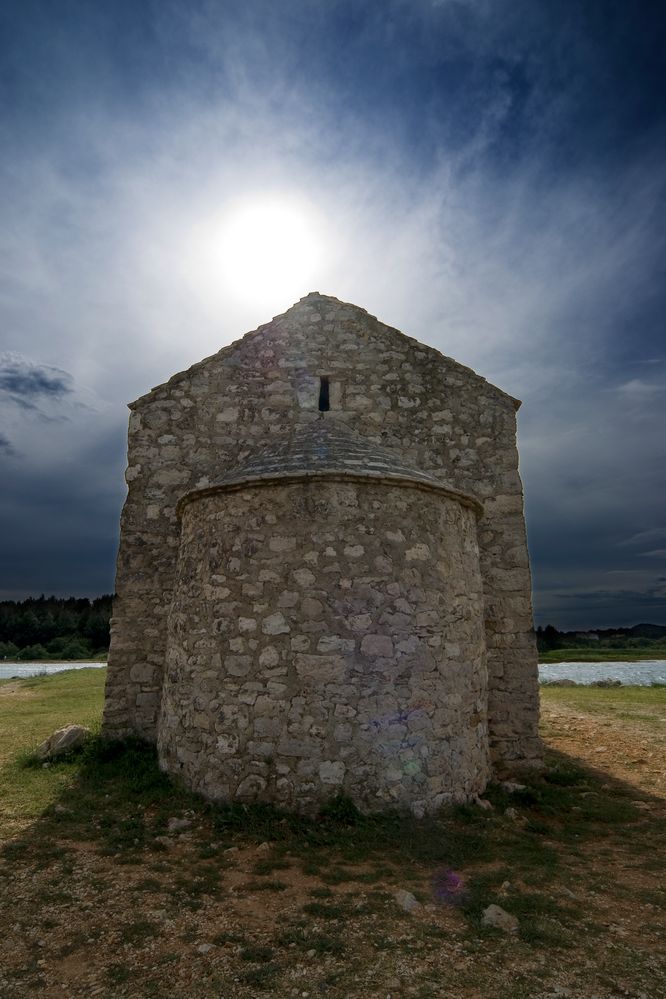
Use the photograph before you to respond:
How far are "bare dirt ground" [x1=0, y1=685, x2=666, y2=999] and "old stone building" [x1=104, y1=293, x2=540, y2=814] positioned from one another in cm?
83

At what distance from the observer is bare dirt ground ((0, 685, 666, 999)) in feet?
11.4

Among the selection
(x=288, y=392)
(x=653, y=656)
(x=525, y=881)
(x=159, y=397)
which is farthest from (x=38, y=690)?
(x=653, y=656)

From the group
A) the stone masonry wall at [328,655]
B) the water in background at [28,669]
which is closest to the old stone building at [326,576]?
the stone masonry wall at [328,655]

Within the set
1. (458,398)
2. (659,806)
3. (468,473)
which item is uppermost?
(458,398)

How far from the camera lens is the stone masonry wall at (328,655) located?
5.97m

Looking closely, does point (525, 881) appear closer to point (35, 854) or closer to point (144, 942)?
point (144, 942)

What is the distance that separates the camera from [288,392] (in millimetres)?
9328

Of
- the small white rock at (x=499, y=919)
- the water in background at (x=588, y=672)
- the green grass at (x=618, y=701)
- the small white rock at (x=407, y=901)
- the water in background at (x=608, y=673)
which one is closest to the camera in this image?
the small white rock at (x=499, y=919)

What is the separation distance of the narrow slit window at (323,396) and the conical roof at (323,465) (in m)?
→ 1.05

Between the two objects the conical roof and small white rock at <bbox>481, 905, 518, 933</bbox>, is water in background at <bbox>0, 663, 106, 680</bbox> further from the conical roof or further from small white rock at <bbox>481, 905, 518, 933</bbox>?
small white rock at <bbox>481, 905, 518, 933</bbox>

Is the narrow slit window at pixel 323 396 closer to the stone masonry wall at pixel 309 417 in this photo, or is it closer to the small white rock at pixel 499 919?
the stone masonry wall at pixel 309 417

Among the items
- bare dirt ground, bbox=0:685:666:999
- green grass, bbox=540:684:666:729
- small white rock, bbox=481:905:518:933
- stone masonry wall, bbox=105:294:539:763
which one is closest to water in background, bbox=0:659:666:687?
Result: green grass, bbox=540:684:666:729

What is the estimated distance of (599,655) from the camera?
37.8 metres

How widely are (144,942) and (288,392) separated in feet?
23.9
